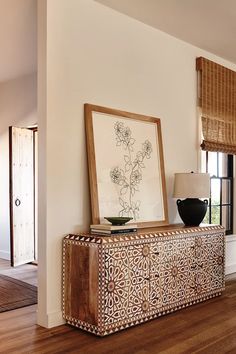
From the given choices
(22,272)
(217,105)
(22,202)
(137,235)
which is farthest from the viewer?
(22,202)

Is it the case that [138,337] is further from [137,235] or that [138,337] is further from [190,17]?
[190,17]

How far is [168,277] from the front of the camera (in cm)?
361

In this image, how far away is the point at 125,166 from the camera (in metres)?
3.87

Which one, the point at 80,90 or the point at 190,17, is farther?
the point at 190,17

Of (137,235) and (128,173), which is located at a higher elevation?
(128,173)

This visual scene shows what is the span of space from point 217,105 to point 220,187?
115 centimetres

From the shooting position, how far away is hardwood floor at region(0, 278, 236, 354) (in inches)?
111

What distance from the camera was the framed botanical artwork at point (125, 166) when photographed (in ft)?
11.8

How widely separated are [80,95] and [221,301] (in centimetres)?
252

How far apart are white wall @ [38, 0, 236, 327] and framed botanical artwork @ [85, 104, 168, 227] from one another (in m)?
0.10

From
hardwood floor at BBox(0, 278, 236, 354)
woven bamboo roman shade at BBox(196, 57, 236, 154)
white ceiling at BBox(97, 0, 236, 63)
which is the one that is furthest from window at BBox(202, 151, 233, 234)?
hardwood floor at BBox(0, 278, 236, 354)

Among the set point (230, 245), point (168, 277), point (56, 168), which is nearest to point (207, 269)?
point (168, 277)

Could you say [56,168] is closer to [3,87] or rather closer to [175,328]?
[175,328]

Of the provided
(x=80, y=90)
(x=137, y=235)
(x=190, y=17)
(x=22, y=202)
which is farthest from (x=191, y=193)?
(x=22, y=202)
